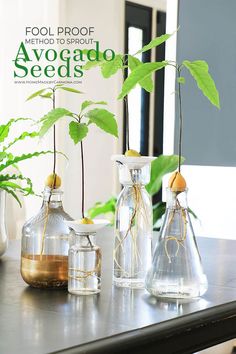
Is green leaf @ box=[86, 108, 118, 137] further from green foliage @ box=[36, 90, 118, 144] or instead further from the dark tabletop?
the dark tabletop

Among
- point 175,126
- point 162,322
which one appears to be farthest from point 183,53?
point 162,322

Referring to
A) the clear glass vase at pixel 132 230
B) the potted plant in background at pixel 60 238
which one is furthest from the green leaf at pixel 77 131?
the clear glass vase at pixel 132 230

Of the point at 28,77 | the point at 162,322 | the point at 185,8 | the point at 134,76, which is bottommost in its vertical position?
the point at 162,322

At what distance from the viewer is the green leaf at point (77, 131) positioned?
1161 millimetres

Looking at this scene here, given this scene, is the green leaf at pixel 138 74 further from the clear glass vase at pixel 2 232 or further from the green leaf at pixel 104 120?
the clear glass vase at pixel 2 232

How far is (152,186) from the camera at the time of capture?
143 inches

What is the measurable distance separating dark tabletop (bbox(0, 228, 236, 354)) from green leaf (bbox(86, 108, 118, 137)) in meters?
0.28

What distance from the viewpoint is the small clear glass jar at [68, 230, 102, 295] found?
3.87 feet

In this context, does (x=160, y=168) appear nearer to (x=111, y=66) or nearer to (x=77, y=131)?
(x=111, y=66)

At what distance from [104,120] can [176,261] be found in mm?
268

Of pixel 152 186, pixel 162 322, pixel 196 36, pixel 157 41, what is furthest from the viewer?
pixel 196 36

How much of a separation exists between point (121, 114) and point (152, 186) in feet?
4.88

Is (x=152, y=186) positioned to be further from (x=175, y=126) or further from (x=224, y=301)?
(x=224, y=301)

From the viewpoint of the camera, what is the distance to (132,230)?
1271mm
